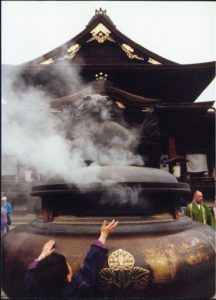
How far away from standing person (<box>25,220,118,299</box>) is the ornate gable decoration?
10416 millimetres

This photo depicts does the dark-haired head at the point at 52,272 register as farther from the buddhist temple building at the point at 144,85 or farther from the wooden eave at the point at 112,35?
the wooden eave at the point at 112,35

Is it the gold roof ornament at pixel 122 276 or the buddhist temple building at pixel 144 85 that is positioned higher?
the buddhist temple building at pixel 144 85

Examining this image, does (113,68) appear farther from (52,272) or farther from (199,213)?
(52,272)

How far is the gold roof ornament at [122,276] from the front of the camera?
6.15ft

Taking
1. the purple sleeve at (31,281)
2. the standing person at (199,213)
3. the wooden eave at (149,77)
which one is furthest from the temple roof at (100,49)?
the purple sleeve at (31,281)

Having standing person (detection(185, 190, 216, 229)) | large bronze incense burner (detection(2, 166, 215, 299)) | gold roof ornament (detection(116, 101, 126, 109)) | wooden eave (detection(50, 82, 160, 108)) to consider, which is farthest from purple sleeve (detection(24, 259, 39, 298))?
gold roof ornament (detection(116, 101, 126, 109))

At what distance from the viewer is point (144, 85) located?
10953mm

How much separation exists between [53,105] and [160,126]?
181 inches

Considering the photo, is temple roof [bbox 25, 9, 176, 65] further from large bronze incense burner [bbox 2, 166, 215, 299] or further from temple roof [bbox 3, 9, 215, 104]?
large bronze incense burner [bbox 2, 166, 215, 299]

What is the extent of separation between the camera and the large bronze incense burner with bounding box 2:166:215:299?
1.91 metres

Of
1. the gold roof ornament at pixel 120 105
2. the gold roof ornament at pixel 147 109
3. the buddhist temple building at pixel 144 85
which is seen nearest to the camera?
the gold roof ornament at pixel 120 105

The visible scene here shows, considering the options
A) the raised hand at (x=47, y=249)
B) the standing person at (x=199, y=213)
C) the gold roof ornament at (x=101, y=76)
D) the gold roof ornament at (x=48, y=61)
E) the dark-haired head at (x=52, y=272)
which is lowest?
the standing person at (x=199, y=213)

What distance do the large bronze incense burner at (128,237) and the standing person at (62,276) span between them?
10 centimetres

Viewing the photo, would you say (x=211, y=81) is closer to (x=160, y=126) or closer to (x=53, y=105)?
(x=160, y=126)
